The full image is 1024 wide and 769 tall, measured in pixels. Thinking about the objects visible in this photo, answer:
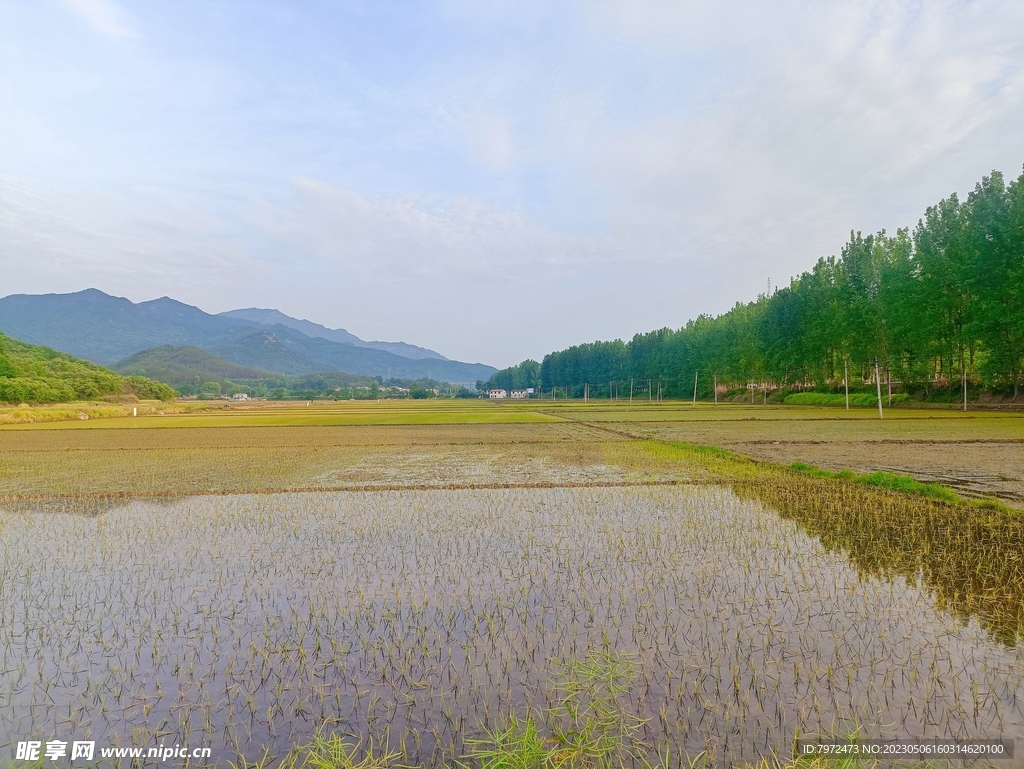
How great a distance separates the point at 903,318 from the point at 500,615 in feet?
167

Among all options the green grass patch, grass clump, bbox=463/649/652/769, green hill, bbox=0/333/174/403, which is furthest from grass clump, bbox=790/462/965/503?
green hill, bbox=0/333/174/403

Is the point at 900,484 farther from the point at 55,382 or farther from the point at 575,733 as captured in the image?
the point at 55,382

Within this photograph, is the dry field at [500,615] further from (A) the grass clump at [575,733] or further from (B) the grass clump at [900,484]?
(B) the grass clump at [900,484]

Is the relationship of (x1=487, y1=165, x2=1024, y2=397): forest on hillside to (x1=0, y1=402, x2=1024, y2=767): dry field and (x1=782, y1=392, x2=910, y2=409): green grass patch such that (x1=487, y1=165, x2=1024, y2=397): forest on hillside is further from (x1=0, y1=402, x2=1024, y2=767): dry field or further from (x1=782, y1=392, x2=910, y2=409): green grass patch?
(x1=0, y1=402, x2=1024, y2=767): dry field

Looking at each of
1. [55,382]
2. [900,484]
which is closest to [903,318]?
[900,484]

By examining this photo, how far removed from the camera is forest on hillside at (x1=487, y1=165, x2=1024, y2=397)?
36312 millimetres

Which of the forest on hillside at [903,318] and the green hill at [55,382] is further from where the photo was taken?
the green hill at [55,382]

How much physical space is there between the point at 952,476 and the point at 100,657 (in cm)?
1751

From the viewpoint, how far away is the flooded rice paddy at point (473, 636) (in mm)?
3945

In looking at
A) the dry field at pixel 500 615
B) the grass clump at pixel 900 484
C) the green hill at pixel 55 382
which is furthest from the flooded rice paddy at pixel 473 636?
the green hill at pixel 55 382

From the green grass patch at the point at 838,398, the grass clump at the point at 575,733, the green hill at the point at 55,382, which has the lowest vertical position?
the grass clump at the point at 575,733

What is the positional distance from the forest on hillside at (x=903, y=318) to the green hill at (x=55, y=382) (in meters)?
84.9

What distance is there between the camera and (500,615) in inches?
229

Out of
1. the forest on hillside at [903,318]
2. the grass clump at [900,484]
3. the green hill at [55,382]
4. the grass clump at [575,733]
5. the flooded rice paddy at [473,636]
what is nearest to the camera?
the grass clump at [575,733]
